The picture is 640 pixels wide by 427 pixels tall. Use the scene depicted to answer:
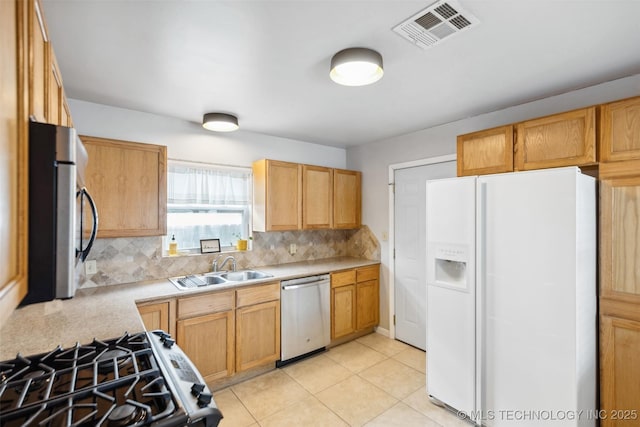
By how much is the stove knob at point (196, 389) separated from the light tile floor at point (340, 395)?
1486mm

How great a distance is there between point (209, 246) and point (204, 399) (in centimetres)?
238

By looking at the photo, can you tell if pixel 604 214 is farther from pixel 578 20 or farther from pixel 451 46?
pixel 451 46

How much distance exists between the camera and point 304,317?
313 cm

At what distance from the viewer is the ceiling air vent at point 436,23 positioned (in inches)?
56.1

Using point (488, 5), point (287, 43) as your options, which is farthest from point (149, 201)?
point (488, 5)

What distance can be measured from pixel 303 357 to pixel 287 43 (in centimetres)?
287

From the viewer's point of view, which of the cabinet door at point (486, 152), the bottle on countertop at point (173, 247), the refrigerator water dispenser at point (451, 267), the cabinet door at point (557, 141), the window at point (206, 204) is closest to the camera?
the cabinet door at point (557, 141)

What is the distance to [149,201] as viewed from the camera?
2588 millimetres

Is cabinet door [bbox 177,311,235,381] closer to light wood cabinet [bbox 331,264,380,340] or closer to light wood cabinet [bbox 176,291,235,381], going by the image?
light wood cabinet [bbox 176,291,235,381]

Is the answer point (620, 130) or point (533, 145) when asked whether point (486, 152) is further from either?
point (620, 130)

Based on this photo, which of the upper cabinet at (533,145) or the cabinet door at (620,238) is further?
the upper cabinet at (533,145)

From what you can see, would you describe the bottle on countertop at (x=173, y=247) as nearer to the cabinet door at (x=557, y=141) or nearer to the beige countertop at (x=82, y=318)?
the beige countertop at (x=82, y=318)

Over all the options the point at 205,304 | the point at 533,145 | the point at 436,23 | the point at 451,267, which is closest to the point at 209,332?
the point at 205,304

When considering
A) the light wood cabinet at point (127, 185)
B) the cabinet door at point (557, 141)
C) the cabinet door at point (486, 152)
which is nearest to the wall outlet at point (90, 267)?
the light wood cabinet at point (127, 185)
